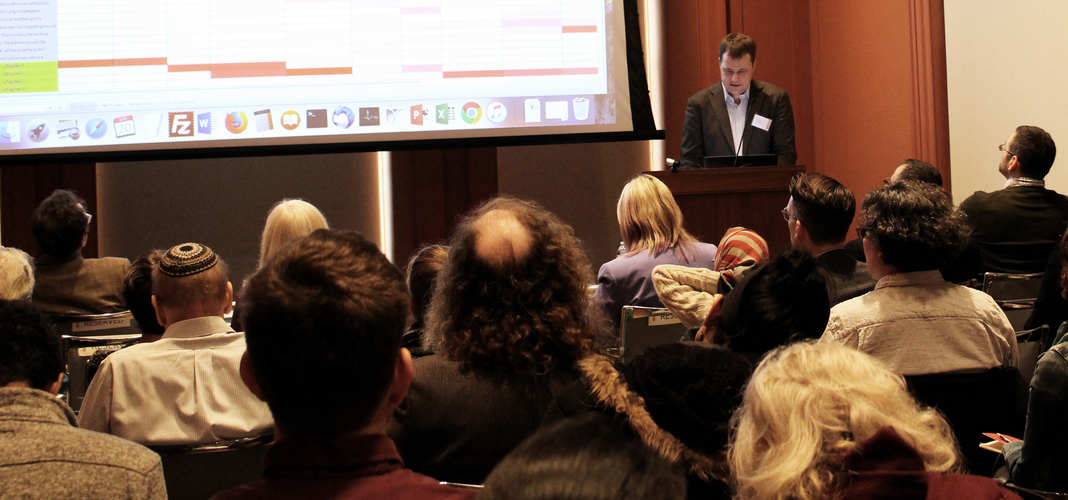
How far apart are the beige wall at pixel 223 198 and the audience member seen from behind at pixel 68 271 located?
2.22 m

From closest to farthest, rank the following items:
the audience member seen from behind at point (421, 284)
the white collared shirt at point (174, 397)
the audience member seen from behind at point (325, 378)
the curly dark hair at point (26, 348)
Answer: the audience member seen from behind at point (325, 378) → the curly dark hair at point (26, 348) → the white collared shirt at point (174, 397) → the audience member seen from behind at point (421, 284)

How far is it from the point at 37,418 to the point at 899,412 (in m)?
1.14

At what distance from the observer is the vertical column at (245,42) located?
433 centimetres

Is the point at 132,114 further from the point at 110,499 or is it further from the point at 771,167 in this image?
the point at 110,499

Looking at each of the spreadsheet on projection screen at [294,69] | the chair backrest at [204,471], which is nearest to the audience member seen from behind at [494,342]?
the chair backrest at [204,471]

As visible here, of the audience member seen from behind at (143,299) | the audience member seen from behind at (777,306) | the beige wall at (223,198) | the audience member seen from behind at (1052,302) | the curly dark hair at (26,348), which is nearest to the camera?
the curly dark hair at (26,348)

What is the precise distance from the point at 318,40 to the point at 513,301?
3203 mm

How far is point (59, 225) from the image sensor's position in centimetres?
349

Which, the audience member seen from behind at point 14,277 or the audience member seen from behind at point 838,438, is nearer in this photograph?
the audience member seen from behind at point 838,438

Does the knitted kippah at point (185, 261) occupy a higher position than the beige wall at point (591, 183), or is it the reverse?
the beige wall at point (591, 183)

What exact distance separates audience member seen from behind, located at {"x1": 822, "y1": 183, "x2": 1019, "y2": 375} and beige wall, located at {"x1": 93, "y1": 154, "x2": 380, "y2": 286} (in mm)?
4242

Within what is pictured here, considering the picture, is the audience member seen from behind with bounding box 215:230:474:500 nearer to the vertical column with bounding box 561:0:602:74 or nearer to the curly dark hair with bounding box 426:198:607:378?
the curly dark hair with bounding box 426:198:607:378

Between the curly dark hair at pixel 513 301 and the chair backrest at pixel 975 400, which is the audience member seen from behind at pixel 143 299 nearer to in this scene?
the curly dark hair at pixel 513 301

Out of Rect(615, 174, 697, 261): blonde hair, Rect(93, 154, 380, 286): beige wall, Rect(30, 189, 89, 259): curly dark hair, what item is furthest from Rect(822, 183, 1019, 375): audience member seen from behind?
Rect(93, 154, 380, 286): beige wall
